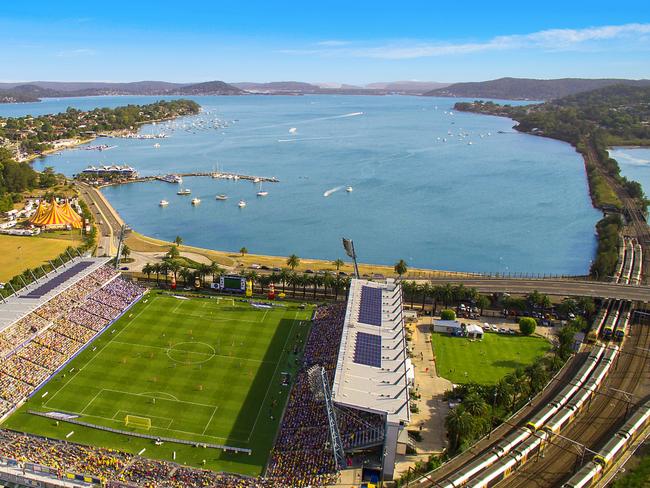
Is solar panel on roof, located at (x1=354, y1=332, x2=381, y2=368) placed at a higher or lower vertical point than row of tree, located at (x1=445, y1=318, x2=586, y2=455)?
higher

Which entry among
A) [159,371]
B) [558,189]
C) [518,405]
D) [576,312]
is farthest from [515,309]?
[558,189]

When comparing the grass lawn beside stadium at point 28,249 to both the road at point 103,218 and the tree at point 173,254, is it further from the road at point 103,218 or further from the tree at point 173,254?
the tree at point 173,254

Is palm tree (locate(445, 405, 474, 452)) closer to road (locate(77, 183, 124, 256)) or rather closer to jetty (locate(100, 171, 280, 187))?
road (locate(77, 183, 124, 256))

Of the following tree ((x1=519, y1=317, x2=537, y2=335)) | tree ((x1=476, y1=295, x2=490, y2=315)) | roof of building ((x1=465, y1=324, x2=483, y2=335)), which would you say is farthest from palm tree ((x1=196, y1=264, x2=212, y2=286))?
tree ((x1=519, y1=317, x2=537, y2=335))

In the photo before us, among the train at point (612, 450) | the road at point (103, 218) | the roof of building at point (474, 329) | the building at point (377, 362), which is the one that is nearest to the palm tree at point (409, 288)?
the building at point (377, 362)

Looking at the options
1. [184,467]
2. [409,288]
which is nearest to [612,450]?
[184,467]

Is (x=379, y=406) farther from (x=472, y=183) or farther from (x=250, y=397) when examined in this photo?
(x=472, y=183)

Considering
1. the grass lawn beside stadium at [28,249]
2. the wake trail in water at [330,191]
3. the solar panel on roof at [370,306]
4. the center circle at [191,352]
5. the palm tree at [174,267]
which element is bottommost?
the center circle at [191,352]
